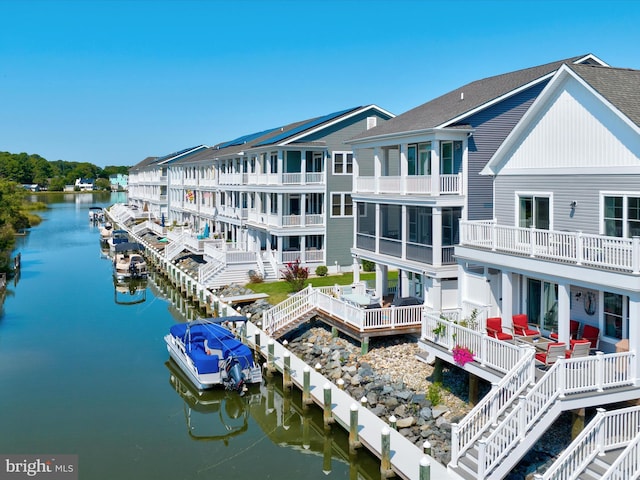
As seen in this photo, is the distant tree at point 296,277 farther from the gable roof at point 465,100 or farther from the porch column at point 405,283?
the gable roof at point 465,100

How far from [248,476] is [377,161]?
1518cm

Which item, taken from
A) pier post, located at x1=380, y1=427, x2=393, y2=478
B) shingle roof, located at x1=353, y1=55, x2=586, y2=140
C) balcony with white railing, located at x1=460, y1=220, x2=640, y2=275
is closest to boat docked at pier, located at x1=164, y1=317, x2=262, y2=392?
pier post, located at x1=380, y1=427, x2=393, y2=478

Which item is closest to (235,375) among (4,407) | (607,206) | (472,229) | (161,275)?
(4,407)

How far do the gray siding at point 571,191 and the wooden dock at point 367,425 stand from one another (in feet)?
26.2

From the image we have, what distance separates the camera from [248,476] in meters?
17.5

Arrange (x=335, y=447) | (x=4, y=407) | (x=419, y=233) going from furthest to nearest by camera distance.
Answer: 1. (x=419, y=233)
2. (x=4, y=407)
3. (x=335, y=447)

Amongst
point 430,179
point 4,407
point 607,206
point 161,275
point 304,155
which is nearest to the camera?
point 607,206

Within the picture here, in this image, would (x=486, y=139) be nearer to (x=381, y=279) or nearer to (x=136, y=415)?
(x=381, y=279)

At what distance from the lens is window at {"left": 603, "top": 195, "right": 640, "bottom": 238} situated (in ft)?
52.5

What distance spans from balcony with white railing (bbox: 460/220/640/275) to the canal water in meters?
7.52

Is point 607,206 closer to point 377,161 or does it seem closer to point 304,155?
point 377,161

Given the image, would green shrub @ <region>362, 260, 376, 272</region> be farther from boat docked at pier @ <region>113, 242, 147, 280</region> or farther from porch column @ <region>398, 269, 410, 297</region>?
boat docked at pier @ <region>113, 242, 147, 280</region>

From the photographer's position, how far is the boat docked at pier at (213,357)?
2325cm

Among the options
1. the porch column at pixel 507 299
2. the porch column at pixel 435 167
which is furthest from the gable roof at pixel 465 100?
the porch column at pixel 507 299
